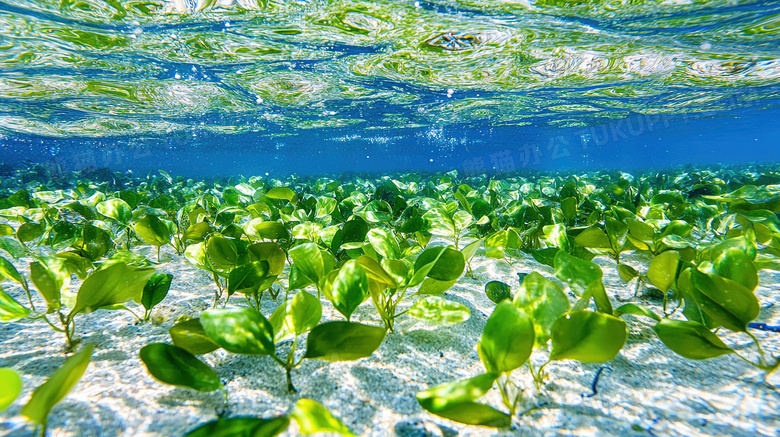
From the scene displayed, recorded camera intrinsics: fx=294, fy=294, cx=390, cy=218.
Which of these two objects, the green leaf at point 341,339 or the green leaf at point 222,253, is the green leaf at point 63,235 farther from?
the green leaf at point 341,339

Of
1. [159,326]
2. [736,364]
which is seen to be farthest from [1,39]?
[736,364]

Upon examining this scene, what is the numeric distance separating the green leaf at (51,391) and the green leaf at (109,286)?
498 millimetres

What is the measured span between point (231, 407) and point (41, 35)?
9795mm

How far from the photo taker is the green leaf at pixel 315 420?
627 mm

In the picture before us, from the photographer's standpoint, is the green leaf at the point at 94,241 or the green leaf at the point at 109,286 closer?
the green leaf at the point at 109,286

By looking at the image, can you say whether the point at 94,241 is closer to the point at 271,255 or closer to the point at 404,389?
the point at 271,255

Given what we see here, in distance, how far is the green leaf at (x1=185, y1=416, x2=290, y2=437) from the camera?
2.16 feet

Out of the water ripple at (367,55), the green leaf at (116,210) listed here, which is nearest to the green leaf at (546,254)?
the green leaf at (116,210)

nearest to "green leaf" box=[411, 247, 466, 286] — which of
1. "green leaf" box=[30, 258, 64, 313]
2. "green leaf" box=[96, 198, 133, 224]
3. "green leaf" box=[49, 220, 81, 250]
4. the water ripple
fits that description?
"green leaf" box=[30, 258, 64, 313]

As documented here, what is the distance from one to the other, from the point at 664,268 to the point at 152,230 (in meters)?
2.74

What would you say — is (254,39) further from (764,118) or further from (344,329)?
(764,118)

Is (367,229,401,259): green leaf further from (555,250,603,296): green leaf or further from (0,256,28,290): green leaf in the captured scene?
(0,256,28,290): green leaf

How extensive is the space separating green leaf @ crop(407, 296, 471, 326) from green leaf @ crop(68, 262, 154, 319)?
3.43 ft

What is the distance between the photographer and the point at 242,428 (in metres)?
0.68
